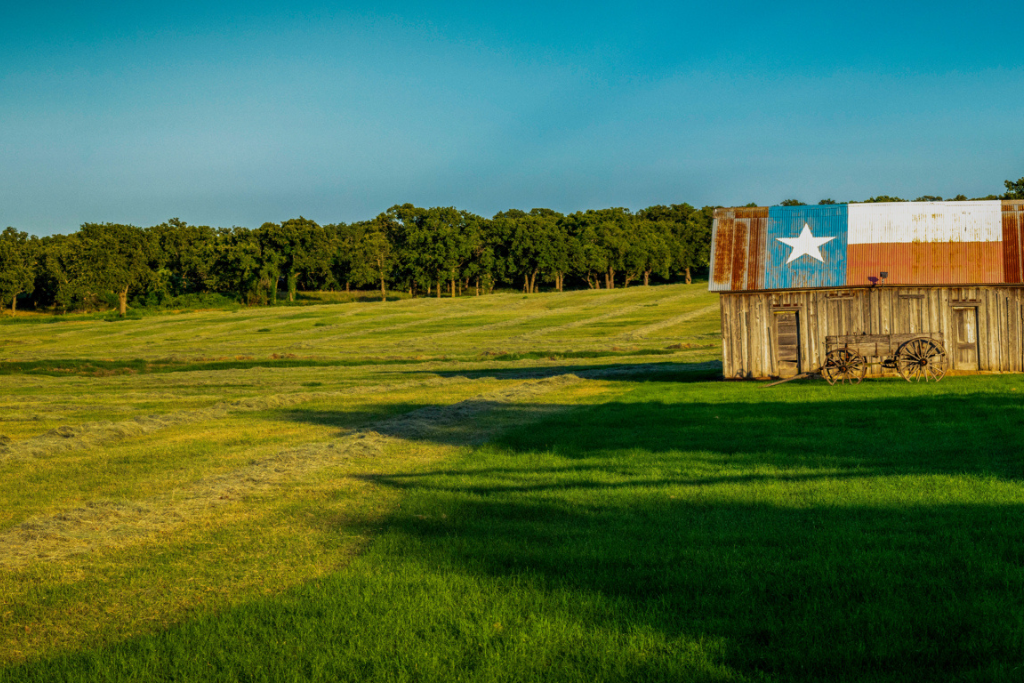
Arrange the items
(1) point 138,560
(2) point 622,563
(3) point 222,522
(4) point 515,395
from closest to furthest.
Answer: (2) point 622,563 → (1) point 138,560 → (3) point 222,522 → (4) point 515,395

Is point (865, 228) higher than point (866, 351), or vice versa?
point (865, 228)

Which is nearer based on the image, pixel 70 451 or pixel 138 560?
pixel 138 560

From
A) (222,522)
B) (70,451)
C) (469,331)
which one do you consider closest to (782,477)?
(222,522)

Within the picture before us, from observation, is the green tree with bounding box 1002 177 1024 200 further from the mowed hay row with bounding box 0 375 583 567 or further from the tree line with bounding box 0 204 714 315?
the mowed hay row with bounding box 0 375 583 567

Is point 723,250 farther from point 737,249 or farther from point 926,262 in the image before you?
point 926,262

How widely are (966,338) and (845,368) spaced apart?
5244 millimetres

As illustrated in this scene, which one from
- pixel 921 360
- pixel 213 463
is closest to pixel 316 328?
pixel 921 360

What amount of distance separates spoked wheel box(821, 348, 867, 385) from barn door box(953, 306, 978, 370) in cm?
377

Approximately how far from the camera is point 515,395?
27.5 m

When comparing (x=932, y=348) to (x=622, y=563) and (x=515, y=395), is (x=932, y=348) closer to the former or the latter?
(x=515, y=395)

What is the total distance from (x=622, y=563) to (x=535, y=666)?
99.2 inches

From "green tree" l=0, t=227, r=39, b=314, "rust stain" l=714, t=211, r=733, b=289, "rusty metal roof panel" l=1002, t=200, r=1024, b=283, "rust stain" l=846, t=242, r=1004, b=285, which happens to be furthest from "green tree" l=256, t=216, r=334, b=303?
"rusty metal roof panel" l=1002, t=200, r=1024, b=283

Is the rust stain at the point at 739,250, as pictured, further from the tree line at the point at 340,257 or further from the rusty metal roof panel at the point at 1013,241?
the tree line at the point at 340,257

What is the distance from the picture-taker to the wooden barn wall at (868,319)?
→ 3125cm
